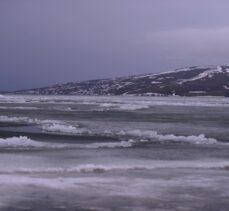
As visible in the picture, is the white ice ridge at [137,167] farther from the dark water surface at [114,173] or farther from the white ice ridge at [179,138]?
the white ice ridge at [179,138]

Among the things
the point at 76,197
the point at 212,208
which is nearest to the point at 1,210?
the point at 76,197

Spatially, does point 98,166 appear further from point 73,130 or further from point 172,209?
point 73,130

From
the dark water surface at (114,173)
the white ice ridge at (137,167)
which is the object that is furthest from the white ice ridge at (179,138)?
the white ice ridge at (137,167)

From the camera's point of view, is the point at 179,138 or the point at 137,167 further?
the point at 179,138

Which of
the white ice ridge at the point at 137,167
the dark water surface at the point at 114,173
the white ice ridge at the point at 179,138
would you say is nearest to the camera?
the dark water surface at the point at 114,173

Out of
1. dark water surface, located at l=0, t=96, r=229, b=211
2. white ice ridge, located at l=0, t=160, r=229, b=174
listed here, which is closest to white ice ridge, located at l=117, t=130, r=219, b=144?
dark water surface, located at l=0, t=96, r=229, b=211

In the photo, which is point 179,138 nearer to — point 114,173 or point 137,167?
point 137,167

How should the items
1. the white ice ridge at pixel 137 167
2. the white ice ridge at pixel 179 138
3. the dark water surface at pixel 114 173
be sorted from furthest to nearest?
the white ice ridge at pixel 179 138
the white ice ridge at pixel 137 167
the dark water surface at pixel 114 173

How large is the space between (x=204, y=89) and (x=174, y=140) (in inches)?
6228

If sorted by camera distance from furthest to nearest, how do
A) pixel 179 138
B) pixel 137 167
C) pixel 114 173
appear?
pixel 179 138, pixel 137 167, pixel 114 173

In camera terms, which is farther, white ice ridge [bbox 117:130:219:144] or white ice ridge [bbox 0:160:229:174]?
white ice ridge [bbox 117:130:219:144]

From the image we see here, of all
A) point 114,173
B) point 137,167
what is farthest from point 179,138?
point 114,173

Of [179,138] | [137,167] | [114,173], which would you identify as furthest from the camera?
[179,138]

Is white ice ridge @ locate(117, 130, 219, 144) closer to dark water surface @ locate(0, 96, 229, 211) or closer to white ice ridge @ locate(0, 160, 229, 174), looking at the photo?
dark water surface @ locate(0, 96, 229, 211)
